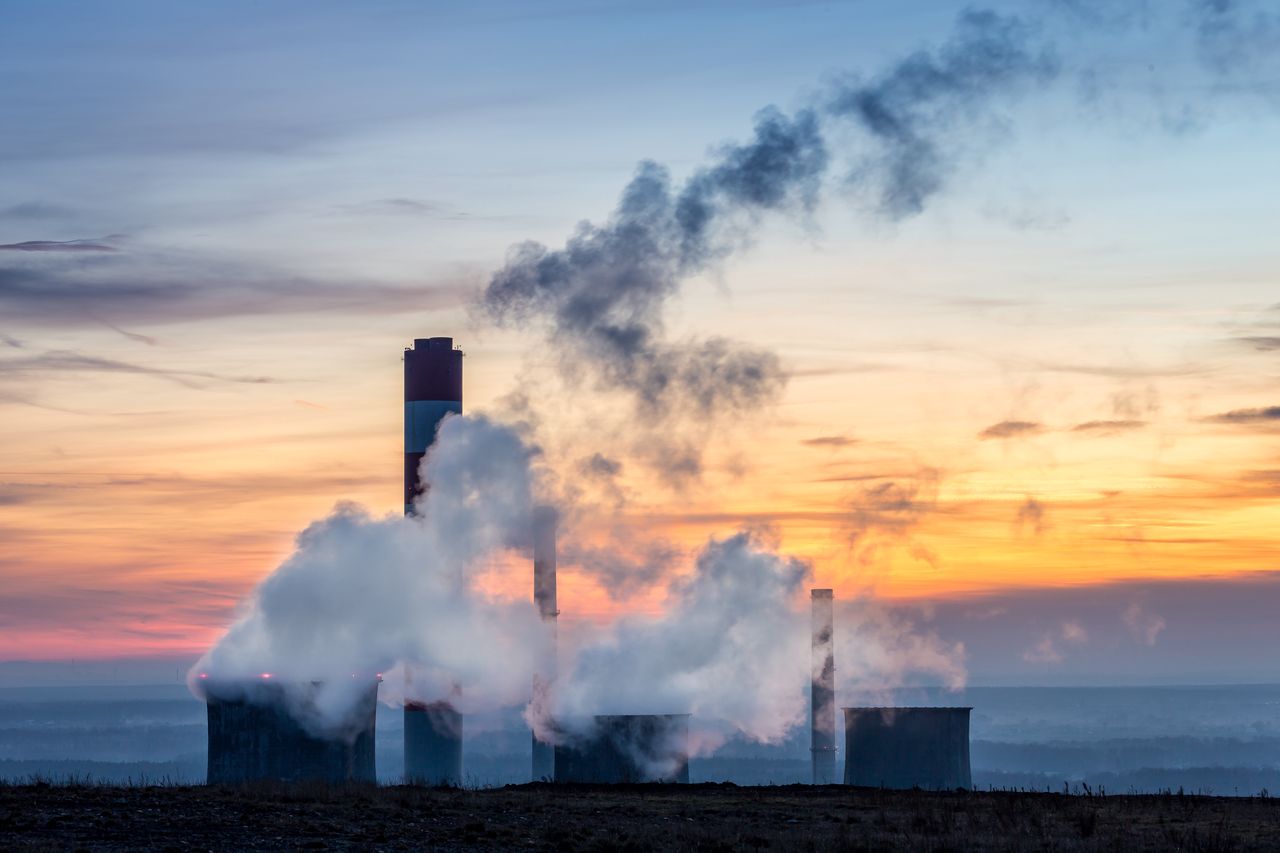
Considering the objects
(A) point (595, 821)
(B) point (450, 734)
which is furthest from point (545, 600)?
(A) point (595, 821)

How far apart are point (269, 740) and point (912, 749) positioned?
65.0ft

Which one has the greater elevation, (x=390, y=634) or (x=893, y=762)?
(x=390, y=634)

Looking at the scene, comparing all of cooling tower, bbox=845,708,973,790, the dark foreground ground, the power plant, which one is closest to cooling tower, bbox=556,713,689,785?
the power plant

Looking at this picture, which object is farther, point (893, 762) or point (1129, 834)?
point (893, 762)

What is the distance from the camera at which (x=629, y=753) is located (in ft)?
169

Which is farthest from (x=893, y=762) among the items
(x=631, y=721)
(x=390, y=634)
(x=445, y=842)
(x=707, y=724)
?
(x=445, y=842)

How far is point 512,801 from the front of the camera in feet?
121

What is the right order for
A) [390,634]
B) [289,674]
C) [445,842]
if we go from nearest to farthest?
1. [445,842]
2. [289,674]
3. [390,634]

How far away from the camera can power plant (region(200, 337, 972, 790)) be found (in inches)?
1821

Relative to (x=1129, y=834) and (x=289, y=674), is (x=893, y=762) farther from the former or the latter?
(x=1129, y=834)

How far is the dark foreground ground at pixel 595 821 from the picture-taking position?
92.8 feet

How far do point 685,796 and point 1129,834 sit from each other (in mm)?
13032

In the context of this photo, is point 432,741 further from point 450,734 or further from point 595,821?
point 595,821

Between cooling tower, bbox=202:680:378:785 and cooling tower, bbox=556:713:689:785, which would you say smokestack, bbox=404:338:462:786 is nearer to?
cooling tower, bbox=556:713:689:785
